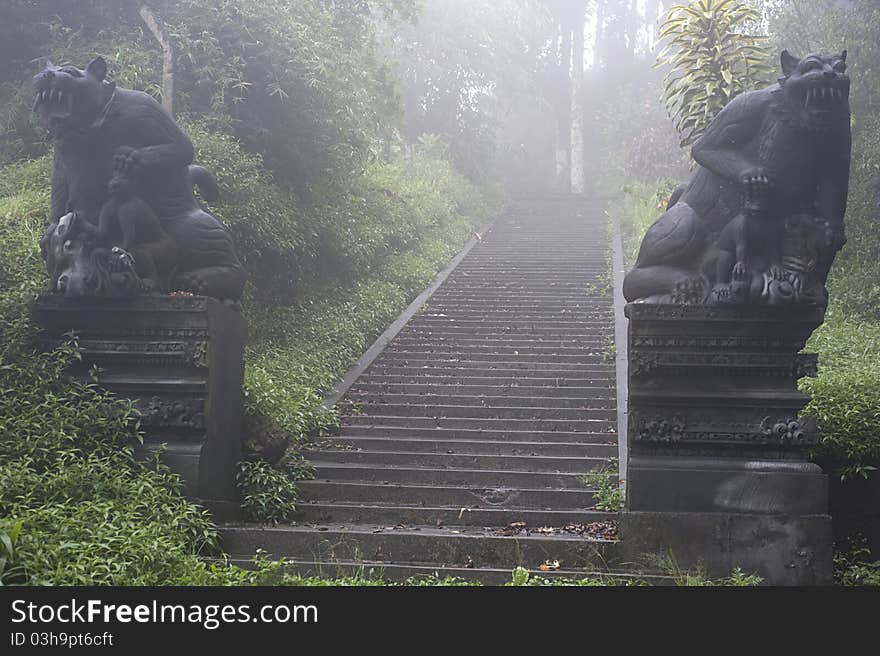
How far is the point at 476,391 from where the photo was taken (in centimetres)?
958

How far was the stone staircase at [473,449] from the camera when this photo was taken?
580cm

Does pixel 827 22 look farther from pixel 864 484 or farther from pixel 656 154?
pixel 656 154

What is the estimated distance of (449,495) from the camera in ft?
22.7

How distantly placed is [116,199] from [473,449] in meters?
3.54

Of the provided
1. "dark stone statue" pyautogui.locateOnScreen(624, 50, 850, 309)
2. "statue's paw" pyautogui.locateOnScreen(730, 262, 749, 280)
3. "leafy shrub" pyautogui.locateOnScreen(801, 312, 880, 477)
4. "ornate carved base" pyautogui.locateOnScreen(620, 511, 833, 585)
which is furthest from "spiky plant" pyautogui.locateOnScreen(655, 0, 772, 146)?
"ornate carved base" pyautogui.locateOnScreen(620, 511, 833, 585)

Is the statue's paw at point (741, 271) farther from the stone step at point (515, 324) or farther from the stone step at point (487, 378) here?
the stone step at point (515, 324)

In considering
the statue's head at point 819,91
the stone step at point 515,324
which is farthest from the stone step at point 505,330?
the statue's head at point 819,91

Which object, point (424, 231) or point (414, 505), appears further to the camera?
point (424, 231)

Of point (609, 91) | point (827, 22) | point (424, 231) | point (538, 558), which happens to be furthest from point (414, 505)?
point (609, 91)

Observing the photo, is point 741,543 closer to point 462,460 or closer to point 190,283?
point 462,460

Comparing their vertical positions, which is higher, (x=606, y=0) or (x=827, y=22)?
(x=606, y=0)

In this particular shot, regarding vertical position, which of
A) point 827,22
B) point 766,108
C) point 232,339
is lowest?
point 232,339

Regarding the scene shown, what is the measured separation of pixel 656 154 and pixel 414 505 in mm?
19264

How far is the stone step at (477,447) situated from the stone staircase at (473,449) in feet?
0.04
